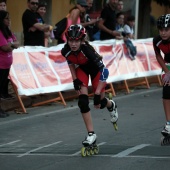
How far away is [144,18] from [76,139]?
1575 centimetres

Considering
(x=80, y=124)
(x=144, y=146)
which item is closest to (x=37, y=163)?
(x=144, y=146)

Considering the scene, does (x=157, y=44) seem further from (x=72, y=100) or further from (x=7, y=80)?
(x=72, y=100)

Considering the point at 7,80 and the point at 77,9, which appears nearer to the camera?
the point at 7,80

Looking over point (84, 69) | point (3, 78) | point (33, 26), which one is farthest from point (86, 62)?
point (33, 26)

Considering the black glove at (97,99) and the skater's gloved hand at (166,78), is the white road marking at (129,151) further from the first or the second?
the skater's gloved hand at (166,78)

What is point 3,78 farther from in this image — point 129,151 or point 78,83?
point 129,151

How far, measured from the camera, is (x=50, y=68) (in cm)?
1414

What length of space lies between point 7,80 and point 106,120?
7.31 ft

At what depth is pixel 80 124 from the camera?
11836 mm

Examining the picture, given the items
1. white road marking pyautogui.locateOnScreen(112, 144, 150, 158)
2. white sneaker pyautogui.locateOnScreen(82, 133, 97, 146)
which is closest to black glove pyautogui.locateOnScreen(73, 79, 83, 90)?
white sneaker pyautogui.locateOnScreen(82, 133, 97, 146)

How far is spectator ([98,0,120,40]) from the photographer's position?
53.8 ft

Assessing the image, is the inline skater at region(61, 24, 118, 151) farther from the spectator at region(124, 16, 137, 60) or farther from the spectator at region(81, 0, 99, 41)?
the spectator at region(124, 16, 137, 60)

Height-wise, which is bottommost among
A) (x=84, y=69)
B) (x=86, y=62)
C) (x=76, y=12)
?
(x=76, y=12)

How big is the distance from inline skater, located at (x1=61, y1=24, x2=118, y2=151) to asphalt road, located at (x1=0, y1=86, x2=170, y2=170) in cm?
51
